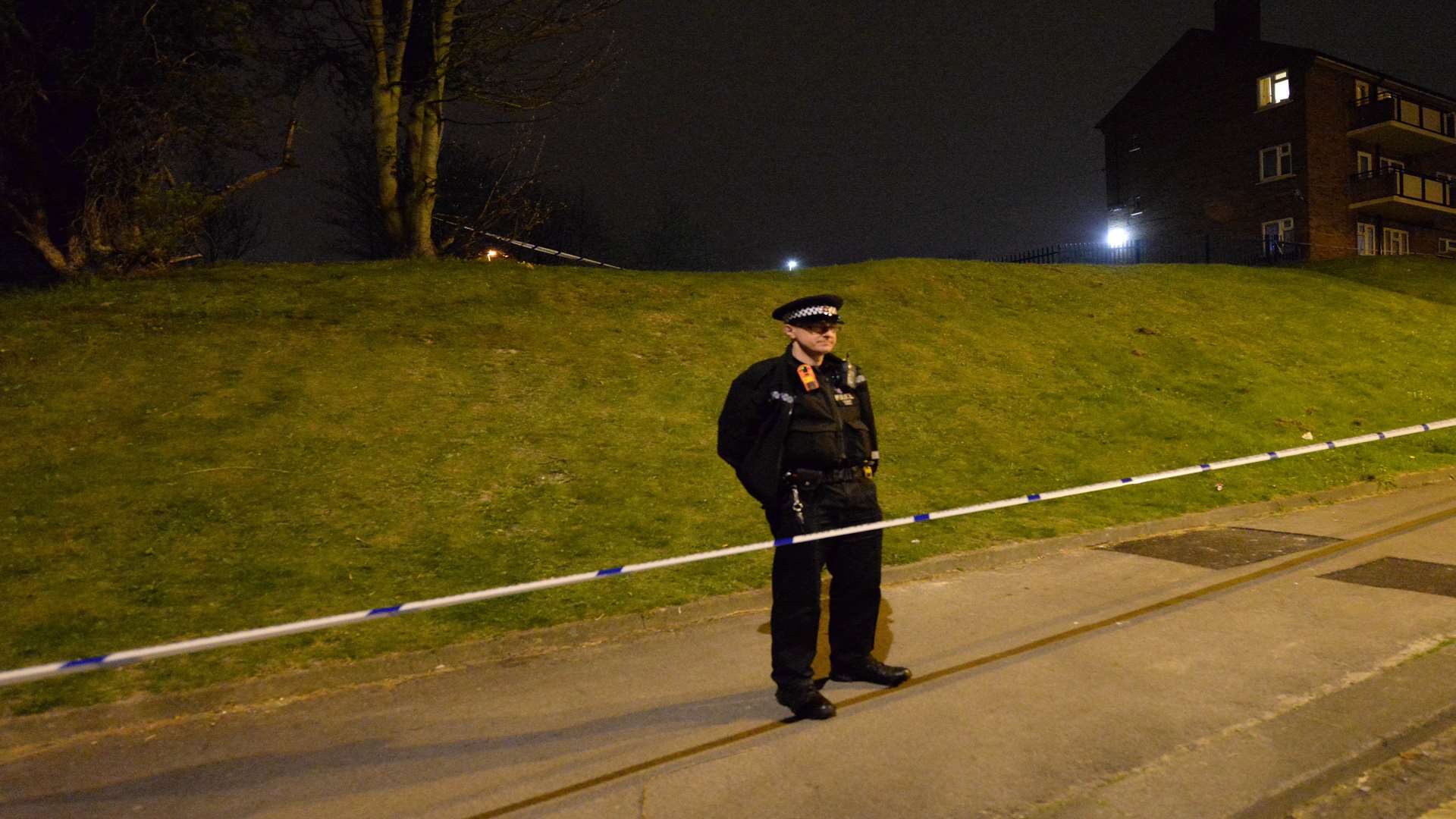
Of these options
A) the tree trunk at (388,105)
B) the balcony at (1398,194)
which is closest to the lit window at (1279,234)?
the balcony at (1398,194)

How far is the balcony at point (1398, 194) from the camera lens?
3575 centimetres

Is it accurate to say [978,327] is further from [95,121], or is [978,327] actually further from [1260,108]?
[1260,108]

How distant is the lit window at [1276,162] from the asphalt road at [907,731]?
36693mm

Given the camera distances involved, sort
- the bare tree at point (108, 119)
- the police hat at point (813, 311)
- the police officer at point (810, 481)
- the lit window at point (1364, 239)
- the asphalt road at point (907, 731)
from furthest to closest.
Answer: the lit window at point (1364, 239) → the bare tree at point (108, 119) → the police hat at point (813, 311) → the police officer at point (810, 481) → the asphalt road at point (907, 731)

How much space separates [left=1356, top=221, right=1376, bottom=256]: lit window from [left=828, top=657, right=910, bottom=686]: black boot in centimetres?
4231

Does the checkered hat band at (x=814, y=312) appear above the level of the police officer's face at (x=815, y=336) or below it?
above

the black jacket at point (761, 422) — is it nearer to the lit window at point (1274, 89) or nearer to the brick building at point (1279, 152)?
the brick building at point (1279, 152)

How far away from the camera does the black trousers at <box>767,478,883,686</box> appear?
14.3 ft

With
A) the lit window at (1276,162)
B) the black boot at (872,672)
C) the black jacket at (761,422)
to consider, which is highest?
the lit window at (1276,162)

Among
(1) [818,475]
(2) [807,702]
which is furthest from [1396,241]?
(2) [807,702]

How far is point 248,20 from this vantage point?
1443cm

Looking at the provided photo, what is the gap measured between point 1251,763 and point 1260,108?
41582 mm

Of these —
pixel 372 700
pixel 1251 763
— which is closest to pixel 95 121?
pixel 372 700

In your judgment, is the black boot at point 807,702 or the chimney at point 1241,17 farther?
the chimney at point 1241,17
